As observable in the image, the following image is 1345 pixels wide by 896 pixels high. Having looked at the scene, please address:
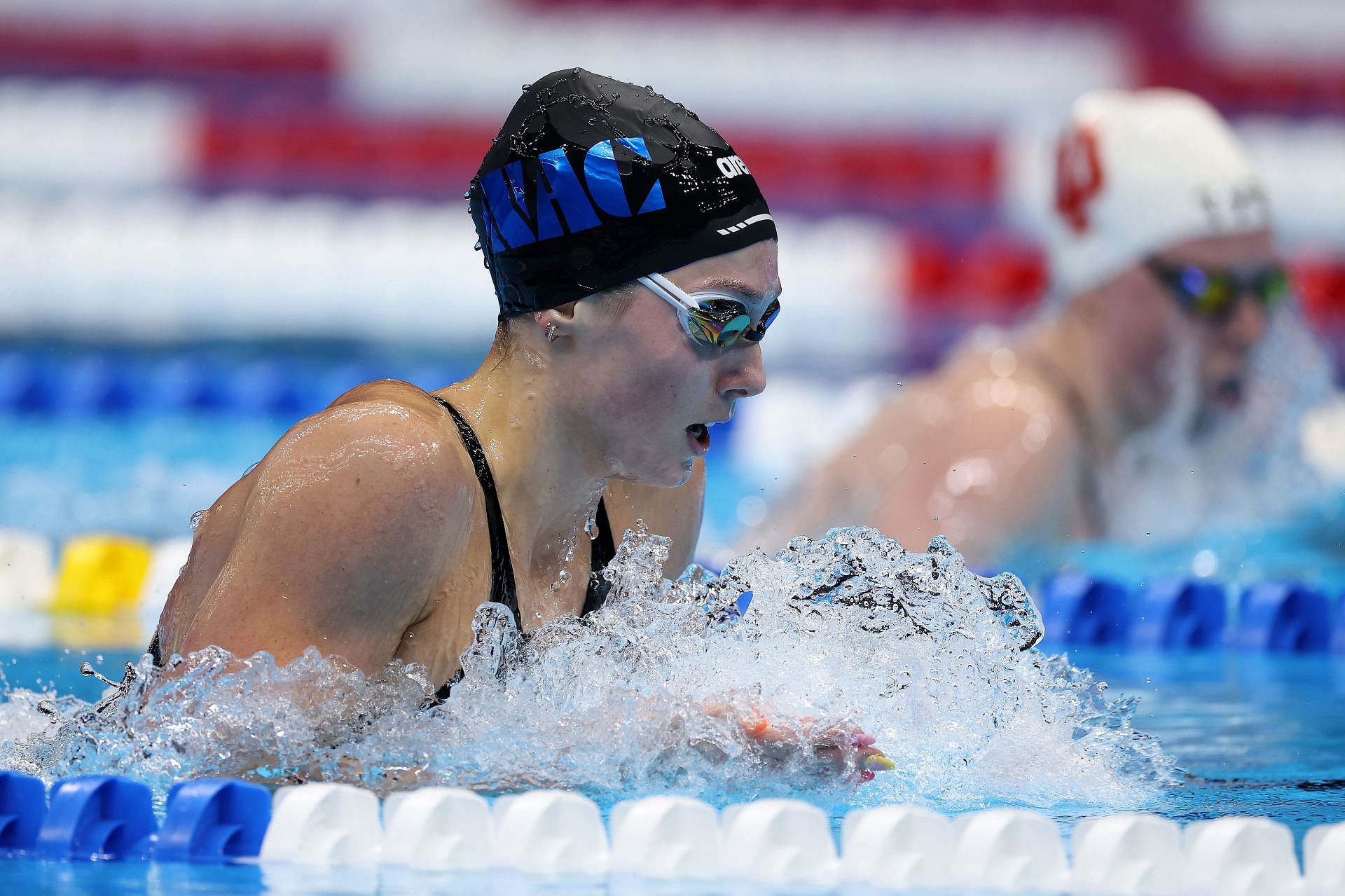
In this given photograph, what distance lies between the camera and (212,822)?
76.7 inches

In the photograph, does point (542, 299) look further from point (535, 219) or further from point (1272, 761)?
point (1272, 761)

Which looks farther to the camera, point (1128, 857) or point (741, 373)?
point (741, 373)

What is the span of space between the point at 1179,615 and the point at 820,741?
2336 mm

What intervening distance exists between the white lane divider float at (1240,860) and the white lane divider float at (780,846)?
39 cm

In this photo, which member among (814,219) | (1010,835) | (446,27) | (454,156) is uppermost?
(446,27)

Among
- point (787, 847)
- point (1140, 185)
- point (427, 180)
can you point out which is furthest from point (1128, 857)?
point (427, 180)

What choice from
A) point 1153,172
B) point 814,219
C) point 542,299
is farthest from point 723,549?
point 814,219

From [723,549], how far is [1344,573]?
5.96 ft

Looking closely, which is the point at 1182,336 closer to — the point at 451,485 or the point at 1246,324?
the point at 1246,324

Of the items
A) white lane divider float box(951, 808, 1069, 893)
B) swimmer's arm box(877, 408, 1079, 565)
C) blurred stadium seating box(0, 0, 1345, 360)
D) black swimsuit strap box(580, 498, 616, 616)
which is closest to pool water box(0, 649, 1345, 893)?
white lane divider float box(951, 808, 1069, 893)

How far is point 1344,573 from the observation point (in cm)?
498

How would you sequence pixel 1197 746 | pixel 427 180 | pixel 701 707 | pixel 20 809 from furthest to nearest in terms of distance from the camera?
pixel 427 180, pixel 1197 746, pixel 701 707, pixel 20 809

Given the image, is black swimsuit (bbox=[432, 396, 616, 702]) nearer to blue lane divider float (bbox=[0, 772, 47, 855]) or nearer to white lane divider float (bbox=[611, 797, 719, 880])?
white lane divider float (bbox=[611, 797, 719, 880])

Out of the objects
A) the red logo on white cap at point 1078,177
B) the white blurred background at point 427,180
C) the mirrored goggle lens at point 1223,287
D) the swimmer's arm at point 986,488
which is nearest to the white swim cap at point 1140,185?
the red logo on white cap at point 1078,177
